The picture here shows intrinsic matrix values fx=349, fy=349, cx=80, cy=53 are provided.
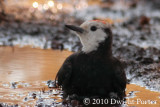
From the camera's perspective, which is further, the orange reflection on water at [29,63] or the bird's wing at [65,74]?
the orange reflection on water at [29,63]

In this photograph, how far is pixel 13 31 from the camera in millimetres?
11164

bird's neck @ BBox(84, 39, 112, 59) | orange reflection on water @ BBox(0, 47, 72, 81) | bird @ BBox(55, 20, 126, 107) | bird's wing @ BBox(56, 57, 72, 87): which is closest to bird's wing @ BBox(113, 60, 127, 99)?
bird @ BBox(55, 20, 126, 107)

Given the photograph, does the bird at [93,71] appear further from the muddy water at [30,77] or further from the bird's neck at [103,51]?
the muddy water at [30,77]

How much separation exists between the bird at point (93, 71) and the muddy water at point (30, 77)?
0.30 m

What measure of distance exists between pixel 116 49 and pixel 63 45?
1.54 meters

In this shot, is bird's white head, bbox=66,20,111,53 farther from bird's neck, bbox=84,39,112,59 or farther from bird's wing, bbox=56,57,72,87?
bird's wing, bbox=56,57,72,87

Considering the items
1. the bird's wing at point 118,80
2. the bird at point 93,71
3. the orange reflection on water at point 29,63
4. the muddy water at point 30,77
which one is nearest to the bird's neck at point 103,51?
the bird at point 93,71

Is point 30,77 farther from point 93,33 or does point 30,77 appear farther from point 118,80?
point 118,80

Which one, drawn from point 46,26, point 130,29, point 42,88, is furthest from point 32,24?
point 42,88

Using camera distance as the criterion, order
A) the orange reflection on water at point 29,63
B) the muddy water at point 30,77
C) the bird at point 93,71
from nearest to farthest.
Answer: the bird at point 93,71 → the muddy water at point 30,77 → the orange reflection on water at point 29,63

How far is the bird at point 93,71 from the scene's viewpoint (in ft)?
16.8

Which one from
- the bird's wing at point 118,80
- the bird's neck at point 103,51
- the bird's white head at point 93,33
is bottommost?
the bird's wing at point 118,80

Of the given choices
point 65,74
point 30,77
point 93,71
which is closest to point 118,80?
point 93,71

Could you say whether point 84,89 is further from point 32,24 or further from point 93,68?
point 32,24
